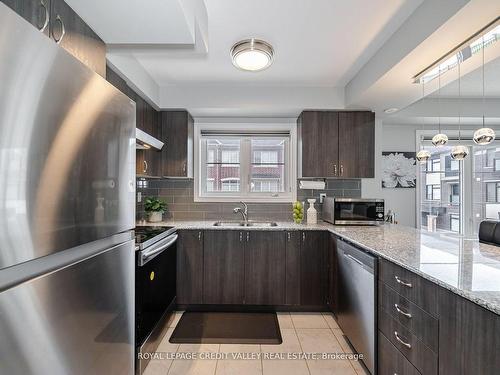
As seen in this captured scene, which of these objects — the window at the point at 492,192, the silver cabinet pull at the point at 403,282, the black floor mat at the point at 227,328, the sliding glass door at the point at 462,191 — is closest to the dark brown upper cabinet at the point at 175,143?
the black floor mat at the point at 227,328

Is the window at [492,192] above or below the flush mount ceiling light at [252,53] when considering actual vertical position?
below

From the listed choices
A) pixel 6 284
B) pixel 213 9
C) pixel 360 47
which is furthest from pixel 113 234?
pixel 360 47

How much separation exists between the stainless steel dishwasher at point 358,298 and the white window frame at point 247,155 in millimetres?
1235

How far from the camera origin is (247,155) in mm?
3637

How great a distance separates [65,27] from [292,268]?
2567 millimetres

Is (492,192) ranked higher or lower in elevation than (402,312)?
higher

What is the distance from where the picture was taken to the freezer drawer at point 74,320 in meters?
0.64

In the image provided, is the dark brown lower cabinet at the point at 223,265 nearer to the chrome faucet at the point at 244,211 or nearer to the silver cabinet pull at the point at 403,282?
the chrome faucet at the point at 244,211

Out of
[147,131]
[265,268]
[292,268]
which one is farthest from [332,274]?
[147,131]

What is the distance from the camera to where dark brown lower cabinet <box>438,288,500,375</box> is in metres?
0.93

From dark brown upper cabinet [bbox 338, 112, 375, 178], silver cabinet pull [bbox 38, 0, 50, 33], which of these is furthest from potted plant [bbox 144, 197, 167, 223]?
silver cabinet pull [bbox 38, 0, 50, 33]

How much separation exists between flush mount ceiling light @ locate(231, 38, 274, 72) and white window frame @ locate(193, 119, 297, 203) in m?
1.41

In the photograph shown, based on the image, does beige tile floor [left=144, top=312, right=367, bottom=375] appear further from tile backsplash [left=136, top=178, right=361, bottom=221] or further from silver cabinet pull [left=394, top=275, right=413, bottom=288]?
tile backsplash [left=136, top=178, right=361, bottom=221]

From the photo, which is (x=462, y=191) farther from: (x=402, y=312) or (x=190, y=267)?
(x=190, y=267)
